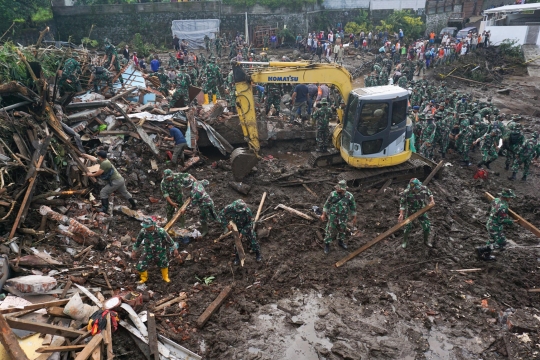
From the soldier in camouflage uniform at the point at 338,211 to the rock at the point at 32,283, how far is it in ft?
16.3

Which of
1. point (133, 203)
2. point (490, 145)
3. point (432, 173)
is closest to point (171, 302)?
point (133, 203)

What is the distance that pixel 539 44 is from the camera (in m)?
25.3

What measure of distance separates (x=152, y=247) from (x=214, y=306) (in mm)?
1462

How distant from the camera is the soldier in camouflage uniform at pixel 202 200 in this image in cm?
808

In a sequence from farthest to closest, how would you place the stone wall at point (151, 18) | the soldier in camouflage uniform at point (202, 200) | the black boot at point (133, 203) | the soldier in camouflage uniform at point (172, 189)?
the stone wall at point (151, 18) → the black boot at point (133, 203) → the soldier in camouflage uniform at point (172, 189) → the soldier in camouflage uniform at point (202, 200)

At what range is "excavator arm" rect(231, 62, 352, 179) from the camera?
10180mm

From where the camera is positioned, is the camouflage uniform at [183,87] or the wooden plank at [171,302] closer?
the wooden plank at [171,302]

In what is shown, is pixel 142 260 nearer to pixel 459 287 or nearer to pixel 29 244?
pixel 29 244

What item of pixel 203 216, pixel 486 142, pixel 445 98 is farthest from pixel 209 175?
pixel 445 98

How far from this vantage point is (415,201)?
8195 millimetres

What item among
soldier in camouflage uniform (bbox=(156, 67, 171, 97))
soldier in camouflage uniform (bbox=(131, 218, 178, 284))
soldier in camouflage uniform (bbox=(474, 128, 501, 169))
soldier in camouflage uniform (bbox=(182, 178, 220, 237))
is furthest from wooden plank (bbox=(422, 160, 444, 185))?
soldier in camouflage uniform (bbox=(156, 67, 171, 97))

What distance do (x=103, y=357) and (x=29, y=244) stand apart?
9.92 feet

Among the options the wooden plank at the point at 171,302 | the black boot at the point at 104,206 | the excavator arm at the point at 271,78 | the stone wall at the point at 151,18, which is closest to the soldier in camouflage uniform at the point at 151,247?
the wooden plank at the point at 171,302

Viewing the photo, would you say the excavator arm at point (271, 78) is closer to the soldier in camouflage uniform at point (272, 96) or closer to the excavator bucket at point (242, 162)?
the excavator bucket at point (242, 162)
